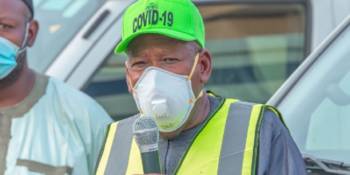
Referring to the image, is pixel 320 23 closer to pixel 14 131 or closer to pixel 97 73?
pixel 97 73

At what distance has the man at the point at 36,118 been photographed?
447 centimetres

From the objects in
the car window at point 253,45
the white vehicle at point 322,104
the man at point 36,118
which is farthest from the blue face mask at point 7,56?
the car window at point 253,45

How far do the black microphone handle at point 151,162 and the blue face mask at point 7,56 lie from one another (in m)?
1.62

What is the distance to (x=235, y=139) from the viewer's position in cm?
341

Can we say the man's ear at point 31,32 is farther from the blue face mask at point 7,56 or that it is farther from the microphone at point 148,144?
the microphone at point 148,144

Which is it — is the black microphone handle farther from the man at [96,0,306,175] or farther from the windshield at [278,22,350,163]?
the windshield at [278,22,350,163]

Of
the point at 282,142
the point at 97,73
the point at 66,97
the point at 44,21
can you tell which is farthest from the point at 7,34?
the point at 282,142

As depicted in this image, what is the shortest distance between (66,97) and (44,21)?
60.4 inches

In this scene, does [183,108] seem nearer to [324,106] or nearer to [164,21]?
[164,21]

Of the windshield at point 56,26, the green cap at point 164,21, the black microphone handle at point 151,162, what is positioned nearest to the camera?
the black microphone handle at point 151,162

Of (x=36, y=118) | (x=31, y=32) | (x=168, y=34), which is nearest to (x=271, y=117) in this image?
(x=168, y=34)

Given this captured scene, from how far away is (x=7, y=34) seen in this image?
4.66 meters

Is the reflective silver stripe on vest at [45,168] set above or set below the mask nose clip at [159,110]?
below

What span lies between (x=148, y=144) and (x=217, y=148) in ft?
1.11
